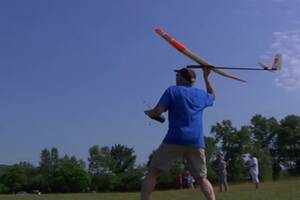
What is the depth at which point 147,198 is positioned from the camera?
730 centimetres

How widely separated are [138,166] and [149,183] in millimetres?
128735

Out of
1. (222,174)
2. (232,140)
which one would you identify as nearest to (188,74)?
(222,174)

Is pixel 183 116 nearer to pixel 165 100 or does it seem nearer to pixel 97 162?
pixel 165 100

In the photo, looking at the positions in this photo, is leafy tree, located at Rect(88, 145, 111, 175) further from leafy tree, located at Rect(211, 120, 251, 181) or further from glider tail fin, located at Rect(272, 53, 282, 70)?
glider tail fin, located at Rect(272, 53, 282, 70)

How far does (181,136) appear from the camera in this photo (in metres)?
7.09

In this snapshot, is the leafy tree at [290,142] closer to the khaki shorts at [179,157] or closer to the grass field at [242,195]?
the grass field at [242,195]

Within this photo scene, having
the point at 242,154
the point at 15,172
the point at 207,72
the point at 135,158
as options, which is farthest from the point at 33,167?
the point at 207,72

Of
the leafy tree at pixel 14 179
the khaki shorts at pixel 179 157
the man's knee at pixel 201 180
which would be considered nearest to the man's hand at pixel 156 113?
the khaki shorts at pixel 179 157

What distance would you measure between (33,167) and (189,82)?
13910cm

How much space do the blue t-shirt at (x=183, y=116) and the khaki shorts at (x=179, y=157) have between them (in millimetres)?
89

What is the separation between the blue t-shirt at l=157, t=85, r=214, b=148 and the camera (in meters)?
7.12

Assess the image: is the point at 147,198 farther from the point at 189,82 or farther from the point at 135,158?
the point at 135,158

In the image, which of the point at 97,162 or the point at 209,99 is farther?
the point at 97,162

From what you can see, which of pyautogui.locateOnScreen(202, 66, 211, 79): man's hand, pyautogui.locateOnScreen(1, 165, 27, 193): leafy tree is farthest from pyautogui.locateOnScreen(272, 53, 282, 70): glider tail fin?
pyautogui.locateOnScreen(1, 165, 27, 193): leafy tree
